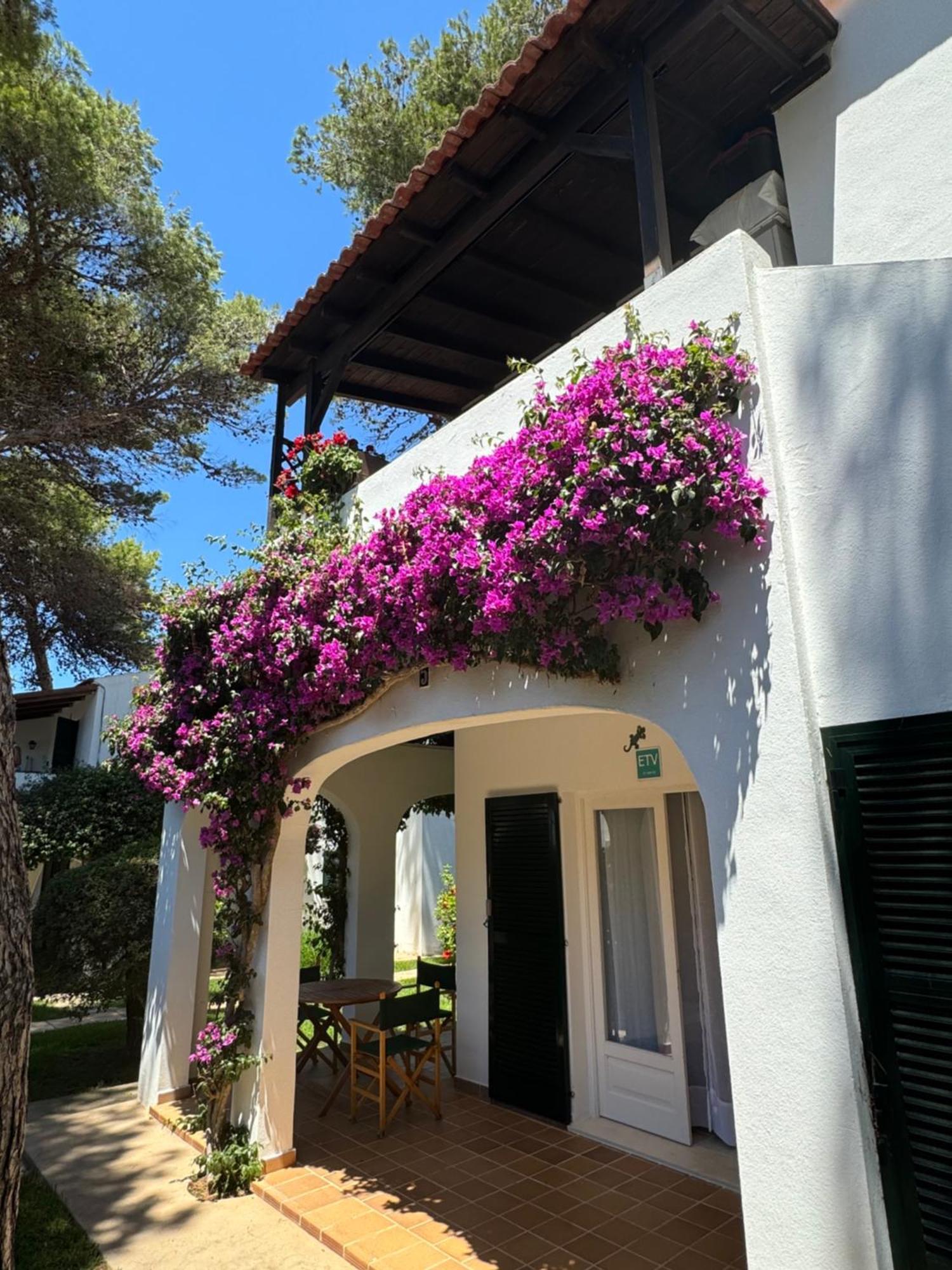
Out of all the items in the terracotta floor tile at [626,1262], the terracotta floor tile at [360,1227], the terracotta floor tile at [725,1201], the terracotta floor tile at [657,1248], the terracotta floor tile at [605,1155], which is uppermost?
the terracotta floor tile at [605,1155]

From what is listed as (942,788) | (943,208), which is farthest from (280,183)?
(942,788)

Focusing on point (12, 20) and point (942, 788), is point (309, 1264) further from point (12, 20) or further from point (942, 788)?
point (12, 20)

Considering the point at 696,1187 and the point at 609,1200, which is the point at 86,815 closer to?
the point at 609,1200

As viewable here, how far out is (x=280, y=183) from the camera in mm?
13148

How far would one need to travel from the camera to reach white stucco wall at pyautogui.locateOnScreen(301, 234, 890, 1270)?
3006 mm

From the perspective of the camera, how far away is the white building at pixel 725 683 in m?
3.09

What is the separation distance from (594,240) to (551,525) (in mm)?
5009

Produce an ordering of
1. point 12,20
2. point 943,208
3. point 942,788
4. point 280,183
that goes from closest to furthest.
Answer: point 942,788
point 943,208
point 12,20
point 280,183

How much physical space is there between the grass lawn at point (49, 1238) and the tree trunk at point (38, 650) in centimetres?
1299

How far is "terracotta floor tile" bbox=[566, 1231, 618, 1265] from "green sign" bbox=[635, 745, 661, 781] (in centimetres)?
332

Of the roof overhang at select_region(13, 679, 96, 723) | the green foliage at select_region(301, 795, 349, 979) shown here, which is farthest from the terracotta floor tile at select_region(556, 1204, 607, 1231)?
the roof overhang at select_region(13, 679, 96, 723)

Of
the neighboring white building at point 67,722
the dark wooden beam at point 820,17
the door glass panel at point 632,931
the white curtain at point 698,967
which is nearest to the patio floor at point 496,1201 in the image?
the white curtain at point 698,967

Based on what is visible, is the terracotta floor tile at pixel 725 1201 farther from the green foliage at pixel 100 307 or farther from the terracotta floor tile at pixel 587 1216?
the green foliage at pixel 100 307

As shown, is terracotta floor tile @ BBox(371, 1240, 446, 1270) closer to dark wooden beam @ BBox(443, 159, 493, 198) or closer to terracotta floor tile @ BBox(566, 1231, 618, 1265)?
terracotta floor tile @ BBox(566, 1231, 618, 1265)
